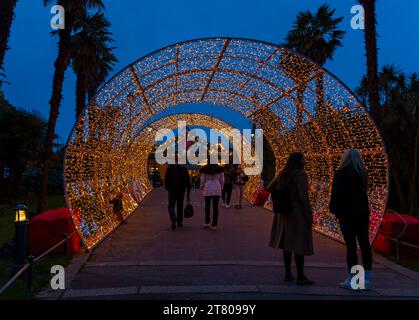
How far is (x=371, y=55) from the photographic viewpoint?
494 inches

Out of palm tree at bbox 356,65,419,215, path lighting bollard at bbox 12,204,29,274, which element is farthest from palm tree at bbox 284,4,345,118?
path lighting bollard at bbox 12,204,29,274

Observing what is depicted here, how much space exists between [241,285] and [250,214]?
959 cm

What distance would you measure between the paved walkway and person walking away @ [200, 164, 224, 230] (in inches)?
23.1

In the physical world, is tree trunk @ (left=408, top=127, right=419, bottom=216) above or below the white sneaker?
above

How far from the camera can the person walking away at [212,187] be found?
11500mm

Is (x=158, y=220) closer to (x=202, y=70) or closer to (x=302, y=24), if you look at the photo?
(x=202, y=70)

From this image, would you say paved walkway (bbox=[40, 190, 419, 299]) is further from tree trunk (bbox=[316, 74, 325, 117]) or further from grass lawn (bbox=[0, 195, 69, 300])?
tree trunk (bbox=[316, 74, 325, 117])

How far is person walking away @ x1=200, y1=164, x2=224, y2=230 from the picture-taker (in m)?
11.5

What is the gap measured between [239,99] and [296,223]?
10123mm

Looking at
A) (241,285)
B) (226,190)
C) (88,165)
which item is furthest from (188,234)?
(226,190)

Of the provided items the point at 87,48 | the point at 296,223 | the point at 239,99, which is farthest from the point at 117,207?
the point at 87,48

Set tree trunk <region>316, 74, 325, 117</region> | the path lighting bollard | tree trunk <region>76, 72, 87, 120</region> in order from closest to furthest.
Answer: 1. the path lighting bollard
2. tree trunk <region>316, 74, 325, 117</region>
3. tree trunk <region>76, 72, 87, 120</region>

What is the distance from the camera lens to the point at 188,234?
10883 mm

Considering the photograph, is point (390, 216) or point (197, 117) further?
point (197, 117)
